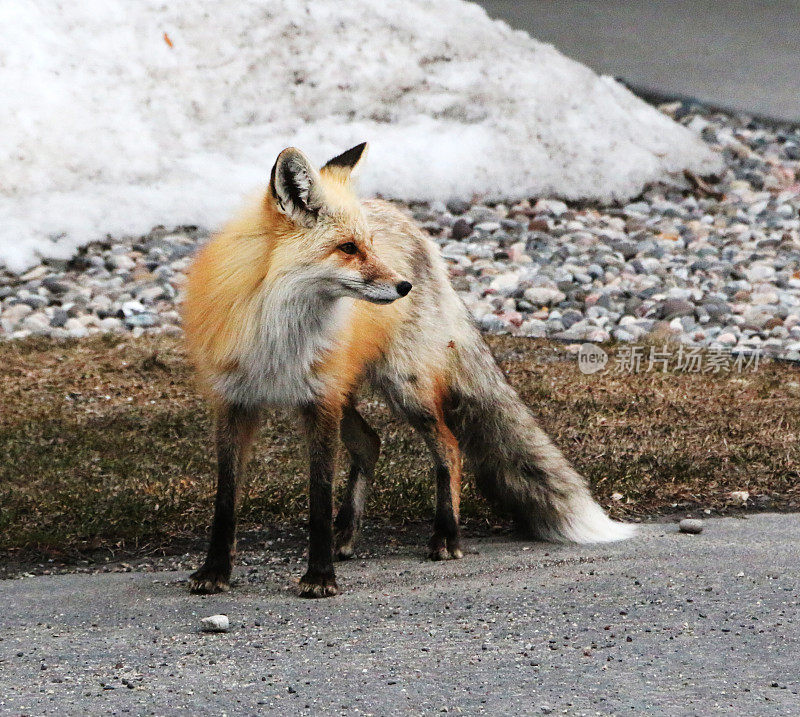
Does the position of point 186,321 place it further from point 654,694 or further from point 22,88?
point 22,88

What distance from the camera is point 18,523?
4.72m

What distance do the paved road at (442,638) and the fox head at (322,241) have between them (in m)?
1.13

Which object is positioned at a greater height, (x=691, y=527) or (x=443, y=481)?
(x=443, y=481)

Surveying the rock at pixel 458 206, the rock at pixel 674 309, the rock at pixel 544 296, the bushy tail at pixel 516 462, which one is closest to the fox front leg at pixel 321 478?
the bushy tail at pixel 516 462

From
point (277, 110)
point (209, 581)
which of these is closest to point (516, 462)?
point (209, 581)

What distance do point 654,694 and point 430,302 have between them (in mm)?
2050

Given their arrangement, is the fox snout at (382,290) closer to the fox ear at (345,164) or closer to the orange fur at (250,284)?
the orange fur at (250,284)

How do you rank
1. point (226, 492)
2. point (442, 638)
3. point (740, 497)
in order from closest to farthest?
point (442, 638) → point (226, 492) → point (740, 497)

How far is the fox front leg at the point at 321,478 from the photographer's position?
388 centimetres

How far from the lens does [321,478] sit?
12.8 ft

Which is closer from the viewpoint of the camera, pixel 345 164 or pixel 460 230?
pixel 345 164

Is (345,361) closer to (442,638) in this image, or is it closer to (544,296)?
(442,638)

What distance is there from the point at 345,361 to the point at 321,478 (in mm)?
452

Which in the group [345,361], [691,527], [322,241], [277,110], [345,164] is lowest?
[691,527]
